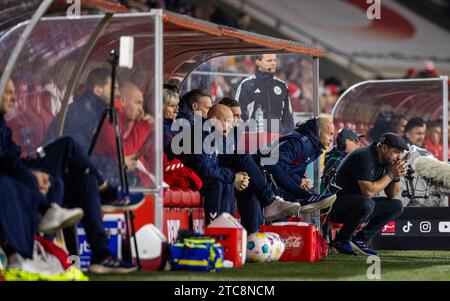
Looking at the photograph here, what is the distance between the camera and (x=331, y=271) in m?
9.07

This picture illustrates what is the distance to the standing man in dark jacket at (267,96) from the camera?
1187 centimetres

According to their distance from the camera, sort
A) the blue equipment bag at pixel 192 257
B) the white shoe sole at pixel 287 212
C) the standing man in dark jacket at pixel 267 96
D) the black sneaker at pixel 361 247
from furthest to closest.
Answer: the standing man in dark jacket at pixel 267 96, the black sneaker at pixel 361 247, the white shoe sole at pixel 287 212, the blue equipment bag at pixel 192 257

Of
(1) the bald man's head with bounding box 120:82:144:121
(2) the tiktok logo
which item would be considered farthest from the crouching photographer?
(1) the bald man's head with bounding box 120:82:144:121

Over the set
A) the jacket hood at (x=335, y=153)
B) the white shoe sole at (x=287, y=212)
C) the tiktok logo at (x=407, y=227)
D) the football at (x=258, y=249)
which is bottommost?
the tiktok logo at (x=407, y=227)

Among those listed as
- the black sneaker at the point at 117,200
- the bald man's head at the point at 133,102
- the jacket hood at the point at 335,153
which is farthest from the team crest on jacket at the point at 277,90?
the black sneaker at the point at 117,200

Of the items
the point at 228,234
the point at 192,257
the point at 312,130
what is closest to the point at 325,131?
the point at 312,130

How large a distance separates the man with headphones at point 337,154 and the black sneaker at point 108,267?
394 cm

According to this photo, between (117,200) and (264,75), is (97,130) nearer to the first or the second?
(117,200)

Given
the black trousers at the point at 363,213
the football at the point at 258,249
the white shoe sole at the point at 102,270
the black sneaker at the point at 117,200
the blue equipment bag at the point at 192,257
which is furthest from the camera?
the black trousers at the point at 363,213

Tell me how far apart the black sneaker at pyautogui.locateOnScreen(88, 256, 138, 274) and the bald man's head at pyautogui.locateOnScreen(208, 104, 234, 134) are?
96.3 inches

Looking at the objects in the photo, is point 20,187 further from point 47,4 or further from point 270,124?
point 270,124

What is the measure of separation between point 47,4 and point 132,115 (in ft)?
4.22

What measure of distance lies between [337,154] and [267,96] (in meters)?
1.01

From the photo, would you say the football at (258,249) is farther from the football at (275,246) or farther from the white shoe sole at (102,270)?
the white shoe sole at (102,270)
